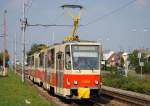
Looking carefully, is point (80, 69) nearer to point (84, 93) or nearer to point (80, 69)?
point (80, 69)

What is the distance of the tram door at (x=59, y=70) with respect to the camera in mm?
25000

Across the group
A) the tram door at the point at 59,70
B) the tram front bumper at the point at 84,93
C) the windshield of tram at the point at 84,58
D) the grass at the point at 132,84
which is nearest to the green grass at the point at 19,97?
the tram door at the point at 59,70

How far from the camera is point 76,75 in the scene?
77.6ft

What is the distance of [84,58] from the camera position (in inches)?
937

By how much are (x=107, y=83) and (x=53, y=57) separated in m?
21.4

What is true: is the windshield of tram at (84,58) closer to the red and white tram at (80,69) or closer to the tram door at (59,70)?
the red and white tram at (80,69)

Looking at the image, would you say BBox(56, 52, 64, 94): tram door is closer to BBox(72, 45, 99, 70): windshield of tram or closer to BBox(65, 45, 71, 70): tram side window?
BBox(65, 45, 71, 70): tram side window

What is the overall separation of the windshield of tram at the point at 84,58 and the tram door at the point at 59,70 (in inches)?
44.8

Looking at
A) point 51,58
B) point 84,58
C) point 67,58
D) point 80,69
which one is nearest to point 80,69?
point 80,69

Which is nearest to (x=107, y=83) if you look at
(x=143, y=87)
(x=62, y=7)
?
(x=143, y=87)

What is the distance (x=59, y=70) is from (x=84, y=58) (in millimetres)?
2348

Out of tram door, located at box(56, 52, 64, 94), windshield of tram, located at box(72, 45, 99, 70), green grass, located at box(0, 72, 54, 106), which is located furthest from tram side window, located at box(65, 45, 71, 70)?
green grass, located at box(0, 72, 54, 106)

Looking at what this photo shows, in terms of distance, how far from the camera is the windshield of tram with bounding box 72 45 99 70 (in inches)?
936

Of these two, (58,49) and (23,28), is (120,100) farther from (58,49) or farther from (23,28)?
(23,28)
